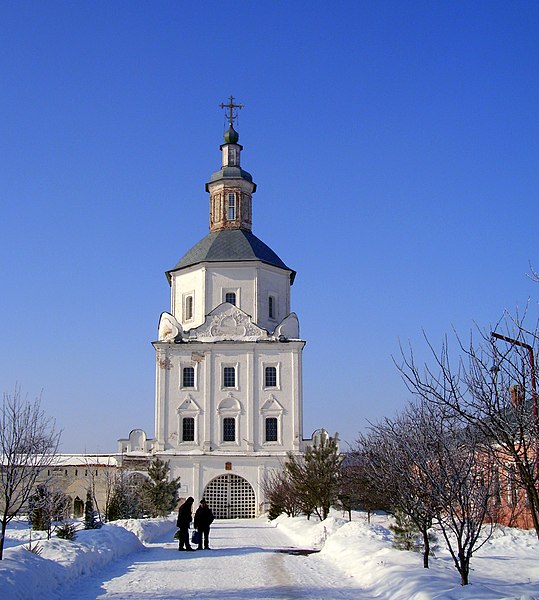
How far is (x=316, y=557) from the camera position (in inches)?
672

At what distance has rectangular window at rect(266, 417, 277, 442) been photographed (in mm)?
44594

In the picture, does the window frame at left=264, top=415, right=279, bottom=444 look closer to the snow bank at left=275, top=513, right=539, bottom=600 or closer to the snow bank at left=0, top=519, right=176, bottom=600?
the snow bank at left=275, top=513, right=539, bottom=600

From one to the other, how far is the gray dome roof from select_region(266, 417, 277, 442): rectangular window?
30.0 ft

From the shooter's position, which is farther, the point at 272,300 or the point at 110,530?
the point at 272,300

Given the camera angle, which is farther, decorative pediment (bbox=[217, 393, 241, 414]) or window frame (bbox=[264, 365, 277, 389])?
window frame (bbox=[264, 365, 277, 389])

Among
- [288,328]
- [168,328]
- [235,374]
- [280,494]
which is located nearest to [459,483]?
[280,494]

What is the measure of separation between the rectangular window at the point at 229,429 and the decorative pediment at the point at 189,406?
1.68 m

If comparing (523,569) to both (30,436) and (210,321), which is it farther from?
(210,321)

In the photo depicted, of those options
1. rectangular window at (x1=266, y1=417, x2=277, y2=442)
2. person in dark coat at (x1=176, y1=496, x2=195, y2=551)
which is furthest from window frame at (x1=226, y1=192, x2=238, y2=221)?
person in dark coat at (x1=176, y1=496, x2=195, y2=551)

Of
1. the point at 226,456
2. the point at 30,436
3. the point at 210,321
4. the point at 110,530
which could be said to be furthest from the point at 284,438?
the point at 30,436

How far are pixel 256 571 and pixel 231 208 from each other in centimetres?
3765

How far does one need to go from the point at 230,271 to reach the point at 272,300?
10.1ft

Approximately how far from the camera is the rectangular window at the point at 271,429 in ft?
146

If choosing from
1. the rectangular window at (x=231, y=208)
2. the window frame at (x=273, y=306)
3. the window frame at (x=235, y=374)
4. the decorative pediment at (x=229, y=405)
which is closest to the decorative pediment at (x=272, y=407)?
the decorative pediment at (x=229, y=405)
